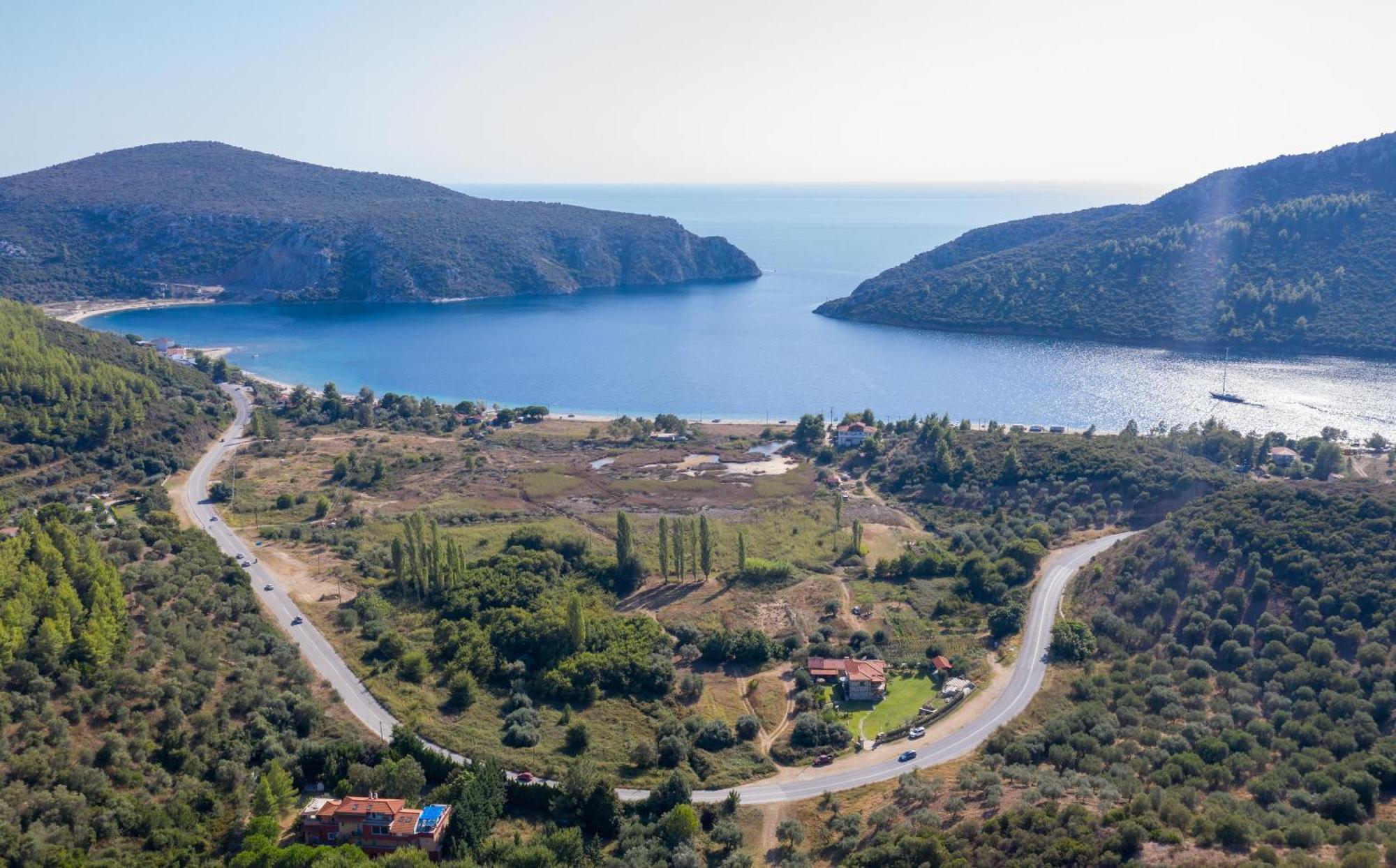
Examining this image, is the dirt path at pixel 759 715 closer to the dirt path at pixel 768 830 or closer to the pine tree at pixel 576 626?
the dirt path at pixel 768 830

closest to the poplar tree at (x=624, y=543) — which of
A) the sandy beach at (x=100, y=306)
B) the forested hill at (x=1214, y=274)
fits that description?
the forested hill at (x=1214, y=274)

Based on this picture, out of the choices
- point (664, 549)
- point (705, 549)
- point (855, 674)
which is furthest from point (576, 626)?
point (855, 674)

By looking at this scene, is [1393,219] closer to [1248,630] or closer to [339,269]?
[1248,630]

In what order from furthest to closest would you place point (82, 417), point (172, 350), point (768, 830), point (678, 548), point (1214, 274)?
point (1214, 274), point (172, 350), point (82, 417), point (678, 548), point (768, 830)

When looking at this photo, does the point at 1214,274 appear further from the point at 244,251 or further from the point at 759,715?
the point at 244,251

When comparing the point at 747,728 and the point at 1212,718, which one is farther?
the point at 747,728
